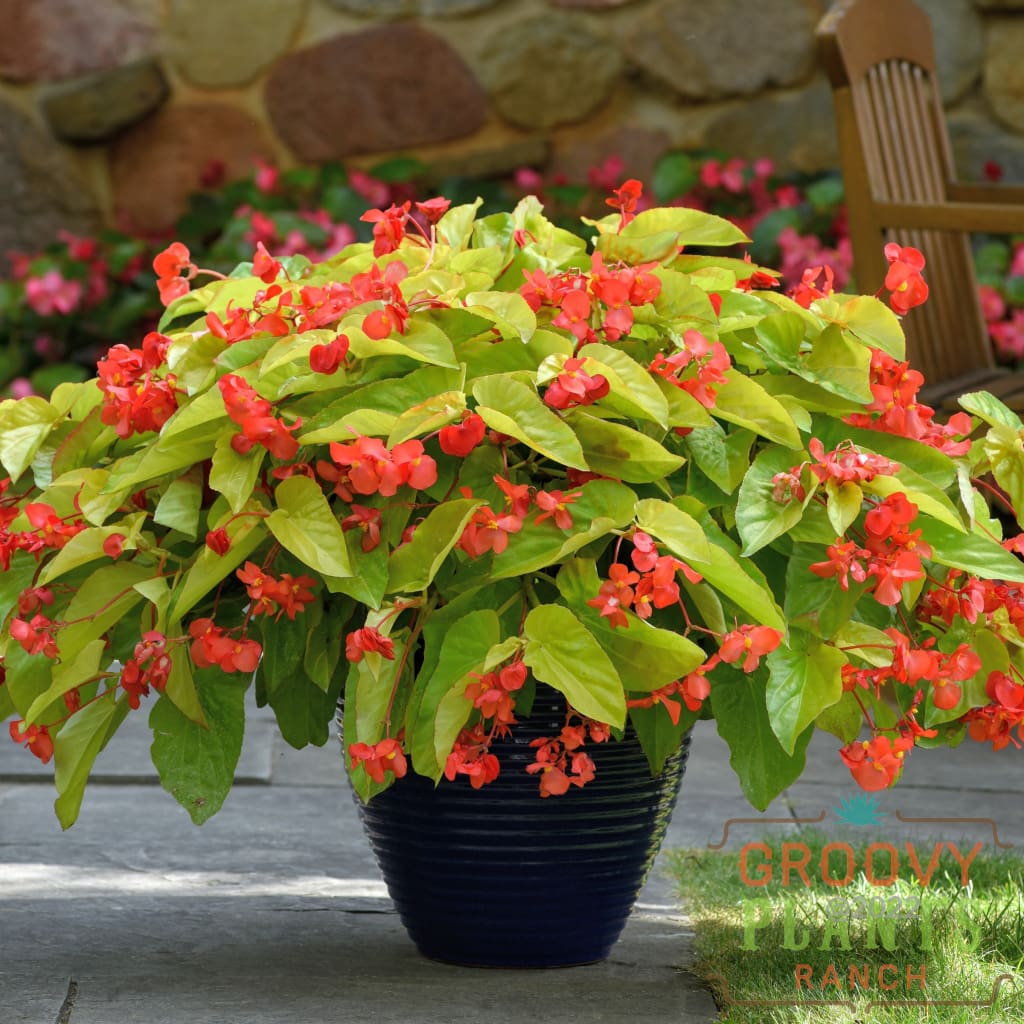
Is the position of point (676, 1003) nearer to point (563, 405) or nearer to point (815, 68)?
point (563, 405)

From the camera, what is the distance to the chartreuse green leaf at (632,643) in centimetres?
141

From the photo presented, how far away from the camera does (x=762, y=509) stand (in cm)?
147

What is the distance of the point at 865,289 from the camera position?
2.65m

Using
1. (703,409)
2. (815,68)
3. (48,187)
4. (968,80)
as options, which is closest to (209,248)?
(48,187)

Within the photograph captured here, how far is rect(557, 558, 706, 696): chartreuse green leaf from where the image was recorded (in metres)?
1.41

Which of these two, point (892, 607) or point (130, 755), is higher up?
point (892, 607)

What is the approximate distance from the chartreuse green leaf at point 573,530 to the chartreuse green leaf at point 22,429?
50 cm

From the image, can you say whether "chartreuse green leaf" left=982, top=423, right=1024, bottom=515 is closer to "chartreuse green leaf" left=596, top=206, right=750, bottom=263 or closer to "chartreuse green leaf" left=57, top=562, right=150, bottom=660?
"chartreuse green leaf" left=596, top=206, right=750, bottom=263

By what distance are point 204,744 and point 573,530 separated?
0.40 metres

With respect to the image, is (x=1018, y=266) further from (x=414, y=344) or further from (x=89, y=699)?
(x=89, y=699)

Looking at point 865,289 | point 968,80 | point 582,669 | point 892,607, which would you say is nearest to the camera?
point 582,669

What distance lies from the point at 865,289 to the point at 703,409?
1236mm

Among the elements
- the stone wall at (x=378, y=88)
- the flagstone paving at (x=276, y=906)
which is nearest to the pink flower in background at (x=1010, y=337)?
the stone wall at (x=378, y=88)

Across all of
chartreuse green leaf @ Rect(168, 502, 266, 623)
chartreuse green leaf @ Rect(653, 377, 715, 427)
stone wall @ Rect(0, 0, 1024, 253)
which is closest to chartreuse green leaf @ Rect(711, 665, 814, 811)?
chartreuse green leaf @ Rect(653, 377, 715, 427)
